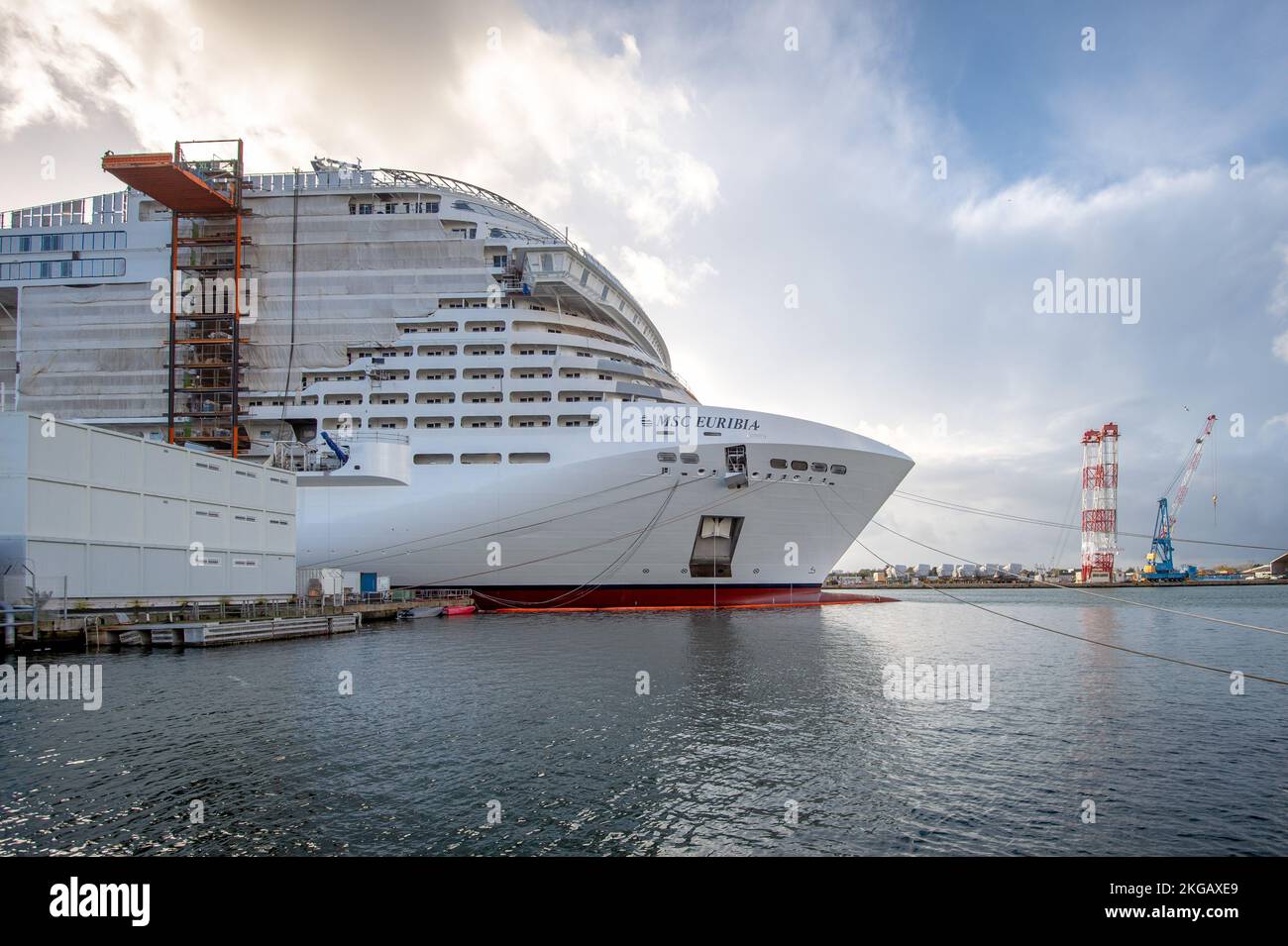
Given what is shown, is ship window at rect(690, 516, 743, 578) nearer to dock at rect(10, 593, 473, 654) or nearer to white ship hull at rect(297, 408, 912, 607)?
white ship hull at rect(297, 408, 912, 607)

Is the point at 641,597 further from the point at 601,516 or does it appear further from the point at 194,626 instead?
the point at 194,626

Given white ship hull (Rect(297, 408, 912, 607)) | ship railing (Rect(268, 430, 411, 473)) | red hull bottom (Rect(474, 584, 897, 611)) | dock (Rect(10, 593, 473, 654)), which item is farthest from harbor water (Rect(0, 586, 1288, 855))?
ship railing (Rect(268, 430, 411, 473))

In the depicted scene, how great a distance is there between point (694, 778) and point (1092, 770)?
20.0 ft

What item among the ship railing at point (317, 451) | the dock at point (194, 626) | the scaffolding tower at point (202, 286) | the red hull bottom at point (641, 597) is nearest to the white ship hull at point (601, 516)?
the red hull bottom at point (641, 597)

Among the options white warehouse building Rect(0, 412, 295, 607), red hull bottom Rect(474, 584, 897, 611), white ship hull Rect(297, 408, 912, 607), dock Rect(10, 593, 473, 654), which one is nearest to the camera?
dock Rect(10, 593, 473, 654)

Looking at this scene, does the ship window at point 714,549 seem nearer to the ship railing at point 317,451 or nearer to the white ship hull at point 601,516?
the white ship hull at point 601,516

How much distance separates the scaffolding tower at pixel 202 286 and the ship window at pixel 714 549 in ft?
83.6

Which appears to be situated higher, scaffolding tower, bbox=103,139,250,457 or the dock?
scaffolding tower, bbox=103,139,250,457

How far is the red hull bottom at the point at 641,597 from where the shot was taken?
36.2 metres

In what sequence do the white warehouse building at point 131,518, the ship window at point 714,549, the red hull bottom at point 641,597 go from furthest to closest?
the red hull bottom at point 641,597 → the ship window at point 714,549 → the white warehouse building at point 131,518

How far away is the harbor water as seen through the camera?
8680mm

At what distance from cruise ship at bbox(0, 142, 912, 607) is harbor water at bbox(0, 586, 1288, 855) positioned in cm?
1303
